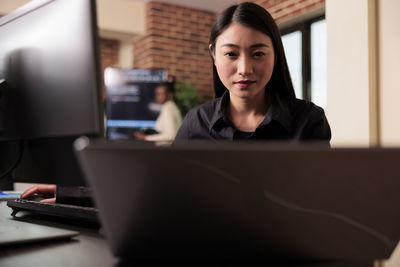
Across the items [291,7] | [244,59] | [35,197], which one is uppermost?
[291,7]

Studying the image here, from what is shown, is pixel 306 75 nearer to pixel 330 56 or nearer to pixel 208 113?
pixel 330 56

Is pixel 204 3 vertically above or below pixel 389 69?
above

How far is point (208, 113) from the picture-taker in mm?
1670

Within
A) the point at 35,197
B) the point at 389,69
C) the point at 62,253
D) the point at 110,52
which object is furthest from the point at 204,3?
the point at 62,253

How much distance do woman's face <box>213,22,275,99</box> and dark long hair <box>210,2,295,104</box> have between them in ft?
0.10

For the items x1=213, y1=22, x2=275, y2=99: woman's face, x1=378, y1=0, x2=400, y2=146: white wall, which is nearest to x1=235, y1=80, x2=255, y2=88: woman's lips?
x1=213, y1=22, x2=275, y2=99: woman's face

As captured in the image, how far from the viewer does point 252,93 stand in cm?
147

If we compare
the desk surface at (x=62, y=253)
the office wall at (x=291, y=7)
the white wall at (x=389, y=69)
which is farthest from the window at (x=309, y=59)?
the desk surface at (x=62, y=253)

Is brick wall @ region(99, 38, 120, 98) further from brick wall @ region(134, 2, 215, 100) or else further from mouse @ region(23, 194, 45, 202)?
mouse @ region(23, 194, 45, 202)

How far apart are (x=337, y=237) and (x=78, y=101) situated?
51 cm

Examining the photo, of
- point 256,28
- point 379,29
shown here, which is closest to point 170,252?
point 256,28

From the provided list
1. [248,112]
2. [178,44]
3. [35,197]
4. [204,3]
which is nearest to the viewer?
[35,197]

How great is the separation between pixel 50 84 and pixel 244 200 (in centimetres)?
53

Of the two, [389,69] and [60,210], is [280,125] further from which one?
[389,69]
